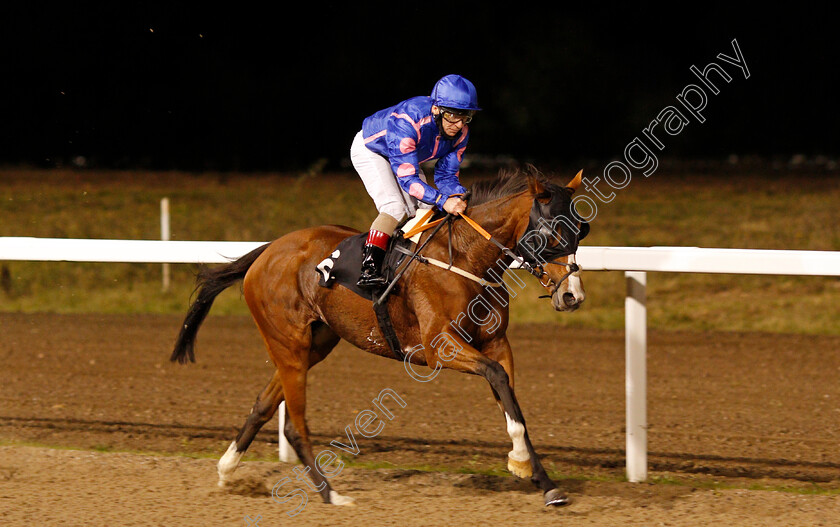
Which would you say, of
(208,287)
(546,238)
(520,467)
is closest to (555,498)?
(520,467)

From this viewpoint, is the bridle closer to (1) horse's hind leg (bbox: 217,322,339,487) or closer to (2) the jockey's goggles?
(2) the jockey's goggles

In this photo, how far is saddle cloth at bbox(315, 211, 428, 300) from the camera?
395 cm

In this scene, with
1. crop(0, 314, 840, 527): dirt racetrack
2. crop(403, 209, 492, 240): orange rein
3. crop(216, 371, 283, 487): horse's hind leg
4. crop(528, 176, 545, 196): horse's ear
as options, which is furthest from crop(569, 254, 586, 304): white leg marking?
crop(216, 371, 283, 487): horse's hind leg

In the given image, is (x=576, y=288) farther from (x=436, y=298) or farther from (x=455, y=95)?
(x=455, y=95)

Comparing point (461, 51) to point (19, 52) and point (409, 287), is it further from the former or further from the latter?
point (409, 287)

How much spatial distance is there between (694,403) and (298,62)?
21.1 metres

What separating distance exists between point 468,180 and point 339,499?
13.5 metres

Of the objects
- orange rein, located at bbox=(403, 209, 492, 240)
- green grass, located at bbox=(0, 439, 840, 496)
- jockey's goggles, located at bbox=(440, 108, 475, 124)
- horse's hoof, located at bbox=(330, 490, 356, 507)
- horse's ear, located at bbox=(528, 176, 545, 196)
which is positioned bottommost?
green grass, located at bbox=(0, 439, 840, 496)

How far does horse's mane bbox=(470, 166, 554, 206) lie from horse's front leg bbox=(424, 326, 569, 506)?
580mm

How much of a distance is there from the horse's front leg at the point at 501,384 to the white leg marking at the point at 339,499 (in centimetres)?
66

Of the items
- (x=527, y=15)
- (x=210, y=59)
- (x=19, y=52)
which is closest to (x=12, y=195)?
(x=19, y=52)

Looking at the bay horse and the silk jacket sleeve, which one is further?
the silk jacket sleeve

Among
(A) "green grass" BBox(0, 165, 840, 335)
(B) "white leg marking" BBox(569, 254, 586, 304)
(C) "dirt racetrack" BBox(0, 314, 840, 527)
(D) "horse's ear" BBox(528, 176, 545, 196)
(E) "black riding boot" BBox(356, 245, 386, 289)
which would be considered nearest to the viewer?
(B) "white leg marking" BBox(569, 254, 586, 304)

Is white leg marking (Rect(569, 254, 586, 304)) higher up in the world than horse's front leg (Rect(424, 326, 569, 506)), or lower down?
higher up
